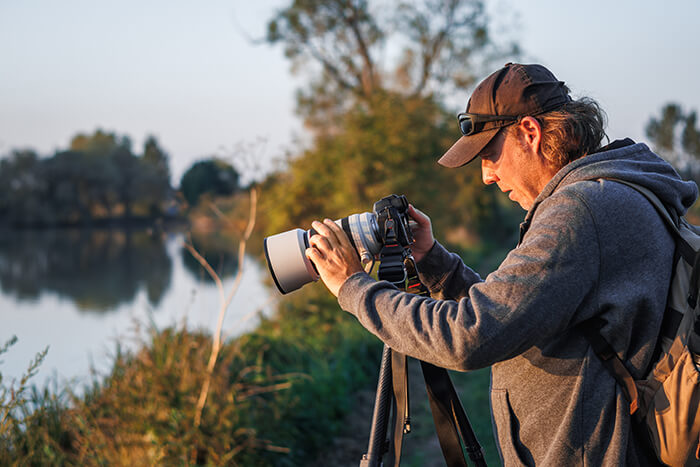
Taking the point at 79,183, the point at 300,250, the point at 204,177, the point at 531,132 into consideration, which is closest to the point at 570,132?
the point at 531,132

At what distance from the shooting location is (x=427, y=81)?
17.1 meters

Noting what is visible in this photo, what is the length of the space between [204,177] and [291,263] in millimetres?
2512

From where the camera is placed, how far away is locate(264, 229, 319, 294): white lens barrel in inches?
59.7

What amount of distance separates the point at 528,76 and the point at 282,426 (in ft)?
8.92

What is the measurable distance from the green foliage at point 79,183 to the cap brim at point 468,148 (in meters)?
19.2

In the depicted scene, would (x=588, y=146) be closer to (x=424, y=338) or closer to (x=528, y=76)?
(x=528, y=76)

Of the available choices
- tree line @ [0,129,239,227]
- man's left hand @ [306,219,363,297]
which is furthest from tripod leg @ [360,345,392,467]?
tree line @ [0,129,239,227]

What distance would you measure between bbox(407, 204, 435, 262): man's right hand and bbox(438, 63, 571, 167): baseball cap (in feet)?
1.21

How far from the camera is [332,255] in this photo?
139 cm

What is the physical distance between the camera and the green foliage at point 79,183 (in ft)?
68.9

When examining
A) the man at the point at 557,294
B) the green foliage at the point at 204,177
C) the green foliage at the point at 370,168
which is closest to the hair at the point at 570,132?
the man at the point at 557,294

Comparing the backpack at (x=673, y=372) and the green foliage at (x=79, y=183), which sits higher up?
the green foliage at (x=79, y=183)

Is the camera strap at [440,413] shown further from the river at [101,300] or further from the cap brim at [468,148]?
the river at [101,300]

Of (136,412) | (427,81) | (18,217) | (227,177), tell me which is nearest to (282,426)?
(136,412)
